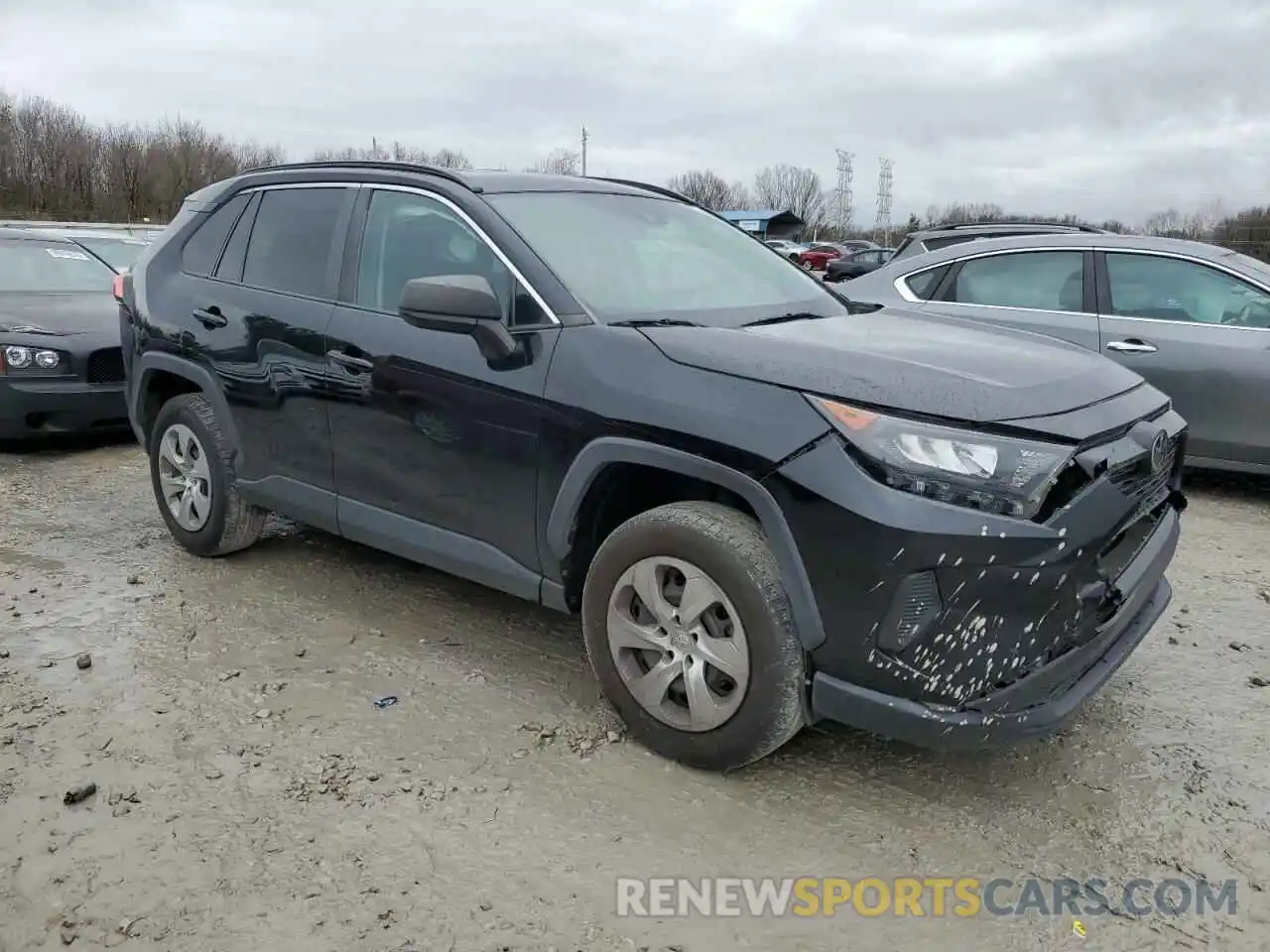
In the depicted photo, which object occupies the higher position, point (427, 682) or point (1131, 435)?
point (1131, 435)

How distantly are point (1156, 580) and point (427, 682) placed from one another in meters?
2.40

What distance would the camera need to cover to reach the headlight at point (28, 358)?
6430mm

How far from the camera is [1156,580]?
3.10 meters

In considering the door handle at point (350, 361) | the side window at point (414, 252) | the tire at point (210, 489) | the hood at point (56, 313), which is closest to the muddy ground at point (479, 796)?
the tire at point (210, 489)

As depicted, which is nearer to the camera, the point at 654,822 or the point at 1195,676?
the point at 654,822

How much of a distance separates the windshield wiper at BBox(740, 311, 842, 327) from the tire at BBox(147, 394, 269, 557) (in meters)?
2.44

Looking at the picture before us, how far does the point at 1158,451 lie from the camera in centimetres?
291

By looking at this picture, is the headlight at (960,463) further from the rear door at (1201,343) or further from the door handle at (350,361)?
the rear door at (1201,343)

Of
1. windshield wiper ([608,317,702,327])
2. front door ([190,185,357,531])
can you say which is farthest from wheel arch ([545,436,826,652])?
front door ([190,185,357,531])

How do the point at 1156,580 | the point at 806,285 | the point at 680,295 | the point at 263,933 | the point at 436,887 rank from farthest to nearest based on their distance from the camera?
the point at 806,285
the point at 680,295
the point at 1156,580
the point at 436,887
the point at 263,933

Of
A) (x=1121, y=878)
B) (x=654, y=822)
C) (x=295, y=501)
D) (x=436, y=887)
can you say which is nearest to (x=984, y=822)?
(x=1121, y=878)

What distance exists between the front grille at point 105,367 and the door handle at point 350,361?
3.70 metres

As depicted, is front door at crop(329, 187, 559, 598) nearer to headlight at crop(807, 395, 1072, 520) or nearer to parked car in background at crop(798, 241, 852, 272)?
headlight at crop(807, 395, 1072, 520)

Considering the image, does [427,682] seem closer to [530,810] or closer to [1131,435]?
[530,810]
